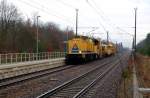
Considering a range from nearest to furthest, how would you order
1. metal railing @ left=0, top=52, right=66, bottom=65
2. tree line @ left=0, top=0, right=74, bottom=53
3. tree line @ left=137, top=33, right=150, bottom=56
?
metal railing @ left=0, top=52, right=66, bottom=65, tree line @ left=0, top=0, right=74, bottom=53, tree line @ left=137, top=33, right=150, bottom=56

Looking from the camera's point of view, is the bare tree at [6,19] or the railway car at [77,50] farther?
the bare tree at [6,19]

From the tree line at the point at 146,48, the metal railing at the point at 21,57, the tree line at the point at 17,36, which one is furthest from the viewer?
the tree line at the point at 146,48

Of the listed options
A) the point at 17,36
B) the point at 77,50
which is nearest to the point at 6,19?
the point at 17,36

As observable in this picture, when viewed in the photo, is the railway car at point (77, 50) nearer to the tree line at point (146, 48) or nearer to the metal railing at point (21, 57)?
the metal railing at point (21, 57)

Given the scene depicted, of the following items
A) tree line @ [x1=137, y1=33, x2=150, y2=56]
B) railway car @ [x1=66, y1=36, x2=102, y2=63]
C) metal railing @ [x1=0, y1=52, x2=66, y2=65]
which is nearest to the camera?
metal railing @ [x1=0, y1=52, x2=66, y2=65]

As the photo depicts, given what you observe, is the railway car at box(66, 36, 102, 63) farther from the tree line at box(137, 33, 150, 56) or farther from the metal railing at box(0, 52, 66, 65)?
the tree line at box(137, 33, 150, 56)

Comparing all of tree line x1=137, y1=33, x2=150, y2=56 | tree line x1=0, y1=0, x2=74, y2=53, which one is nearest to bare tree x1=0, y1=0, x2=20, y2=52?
tree line x1=0, y1=0, x2=74, y2=53

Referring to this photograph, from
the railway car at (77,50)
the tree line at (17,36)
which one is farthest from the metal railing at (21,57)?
the tree line at (17,36)

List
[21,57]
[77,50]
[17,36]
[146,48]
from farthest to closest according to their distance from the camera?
[146,48] < [17,36] < [77,50] < [21,57]

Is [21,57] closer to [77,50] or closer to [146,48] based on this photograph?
[77,50]

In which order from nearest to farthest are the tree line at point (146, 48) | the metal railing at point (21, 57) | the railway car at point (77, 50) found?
the metal railing at point (21, 57) < the railway car at point (77, 50) < the tree line at point (146, 48)

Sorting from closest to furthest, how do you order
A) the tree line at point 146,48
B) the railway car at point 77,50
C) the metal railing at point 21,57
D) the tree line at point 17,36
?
the metal railing at point 21,57 < the railway car at point 77,50 < the tree line at point 17,36 < the tree line at point 146,48

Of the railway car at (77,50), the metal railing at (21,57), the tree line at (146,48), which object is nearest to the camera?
the metal railing at (21,57)

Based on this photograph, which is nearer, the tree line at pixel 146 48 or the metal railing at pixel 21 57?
the metal railing at pixel 21 57
